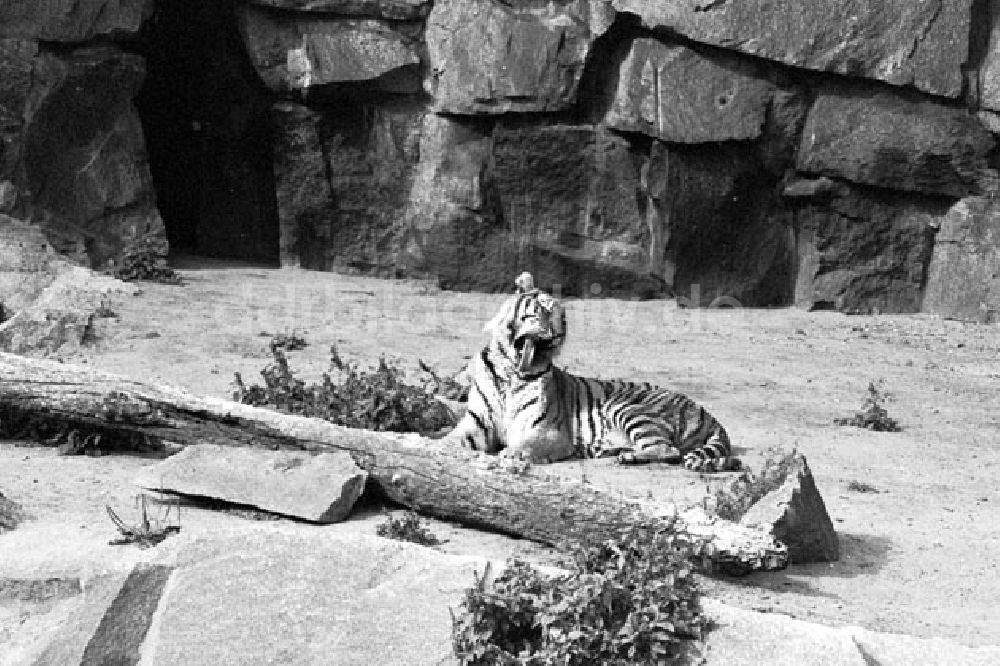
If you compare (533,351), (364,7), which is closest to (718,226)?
(364,7)

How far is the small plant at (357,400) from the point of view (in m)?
9.02

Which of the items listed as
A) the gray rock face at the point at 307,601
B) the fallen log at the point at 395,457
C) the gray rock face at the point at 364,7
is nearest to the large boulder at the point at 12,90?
the gray rock face at the point at 364,7

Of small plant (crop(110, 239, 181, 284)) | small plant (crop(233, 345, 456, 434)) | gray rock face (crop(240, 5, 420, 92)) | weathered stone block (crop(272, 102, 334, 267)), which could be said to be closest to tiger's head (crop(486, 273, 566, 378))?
small plant (crop(233, 345, 456, 434))

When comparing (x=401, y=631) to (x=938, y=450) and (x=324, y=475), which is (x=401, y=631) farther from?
(x=938, y=450)

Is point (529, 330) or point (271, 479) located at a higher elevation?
point (529, 330)

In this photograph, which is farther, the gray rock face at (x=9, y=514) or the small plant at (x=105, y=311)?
the small plant at (x=105, y=311)

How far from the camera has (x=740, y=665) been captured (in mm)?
4957

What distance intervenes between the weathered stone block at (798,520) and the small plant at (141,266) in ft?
25.2

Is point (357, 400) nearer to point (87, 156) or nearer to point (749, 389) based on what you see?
point (749, 389)

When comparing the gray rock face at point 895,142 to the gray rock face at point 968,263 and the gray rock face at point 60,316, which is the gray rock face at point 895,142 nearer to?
the gray rock face at point 968,263

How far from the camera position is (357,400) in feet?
30.0

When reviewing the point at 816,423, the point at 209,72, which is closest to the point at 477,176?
the point at 209,72

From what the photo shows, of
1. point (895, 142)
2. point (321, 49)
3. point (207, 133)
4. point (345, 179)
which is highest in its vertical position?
point (321, 49)

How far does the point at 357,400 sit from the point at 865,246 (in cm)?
606
